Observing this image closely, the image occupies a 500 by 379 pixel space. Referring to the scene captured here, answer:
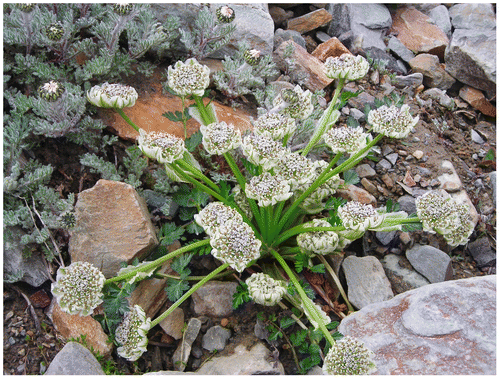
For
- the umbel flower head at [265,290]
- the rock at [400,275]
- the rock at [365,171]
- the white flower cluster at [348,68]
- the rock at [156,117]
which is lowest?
the rock at [400,275]

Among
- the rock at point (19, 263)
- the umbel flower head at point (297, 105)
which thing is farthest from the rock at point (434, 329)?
the rock at point (19, 263)

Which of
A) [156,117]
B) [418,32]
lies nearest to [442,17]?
[418,32]

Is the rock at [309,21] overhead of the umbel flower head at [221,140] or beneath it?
beneath

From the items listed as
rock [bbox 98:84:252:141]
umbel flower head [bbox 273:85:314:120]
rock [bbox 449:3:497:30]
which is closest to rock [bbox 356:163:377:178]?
umbel flower head [bbox 273:85:314:120]

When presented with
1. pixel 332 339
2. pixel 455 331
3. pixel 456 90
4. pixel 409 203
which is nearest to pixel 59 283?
pixel 332 339

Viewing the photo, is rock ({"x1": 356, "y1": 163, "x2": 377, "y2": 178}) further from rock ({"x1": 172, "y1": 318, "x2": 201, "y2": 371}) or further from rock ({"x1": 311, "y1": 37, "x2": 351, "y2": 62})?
rock ({"x1": 172, "y1": 318, "x2": 201, "y2": 371})

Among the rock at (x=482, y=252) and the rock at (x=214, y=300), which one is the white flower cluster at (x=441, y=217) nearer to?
the rock at (x=482, y=252)
